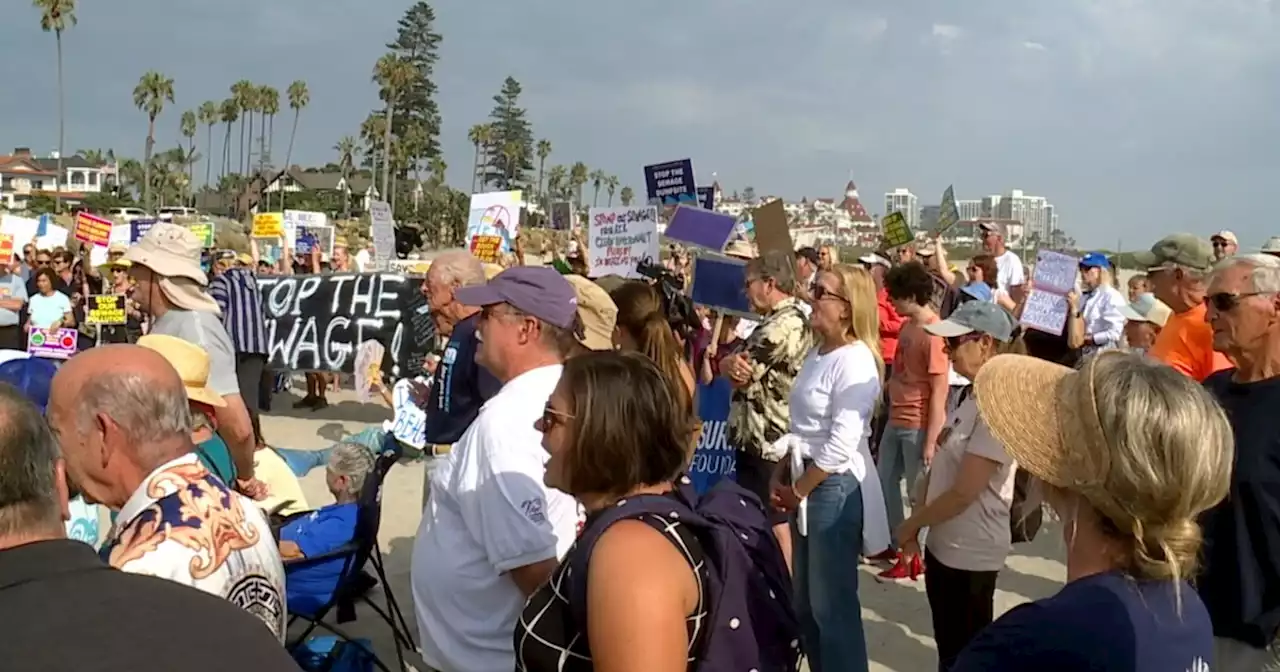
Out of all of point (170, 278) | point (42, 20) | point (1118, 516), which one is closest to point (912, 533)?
point (1118, 516)

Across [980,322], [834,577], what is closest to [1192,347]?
[980,322]

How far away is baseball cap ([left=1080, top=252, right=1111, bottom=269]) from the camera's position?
9.31 m

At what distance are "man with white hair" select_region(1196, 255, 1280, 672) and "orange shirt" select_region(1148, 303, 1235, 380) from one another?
38.4 inches

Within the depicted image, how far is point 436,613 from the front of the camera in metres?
2.56

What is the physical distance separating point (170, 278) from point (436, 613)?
2918 mm

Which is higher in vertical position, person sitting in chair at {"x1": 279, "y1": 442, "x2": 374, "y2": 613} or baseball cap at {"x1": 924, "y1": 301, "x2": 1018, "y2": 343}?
baseball cap at {"x1": 924, "y1": 301, "x2": 1018, "y2": 343}

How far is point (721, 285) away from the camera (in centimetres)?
585

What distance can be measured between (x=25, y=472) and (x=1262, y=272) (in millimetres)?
3269

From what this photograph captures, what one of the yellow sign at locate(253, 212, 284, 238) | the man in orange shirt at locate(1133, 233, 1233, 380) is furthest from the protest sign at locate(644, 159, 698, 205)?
the yellow sign at locate(253, 212, 284, 238)

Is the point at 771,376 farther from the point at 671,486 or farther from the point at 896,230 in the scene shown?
the point at 896,230

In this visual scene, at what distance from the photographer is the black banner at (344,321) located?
393 inches

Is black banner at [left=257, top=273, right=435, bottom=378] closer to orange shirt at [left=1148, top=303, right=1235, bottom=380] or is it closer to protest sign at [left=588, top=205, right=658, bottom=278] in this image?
protest sign at [left=588, top=205, right=658, bottom=278]

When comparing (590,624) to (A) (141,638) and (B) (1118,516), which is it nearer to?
(A) (141,638)

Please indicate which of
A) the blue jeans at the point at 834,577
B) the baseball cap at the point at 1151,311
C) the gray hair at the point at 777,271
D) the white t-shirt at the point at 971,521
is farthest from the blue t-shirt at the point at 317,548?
the baseball cap at the point at 1151,311
